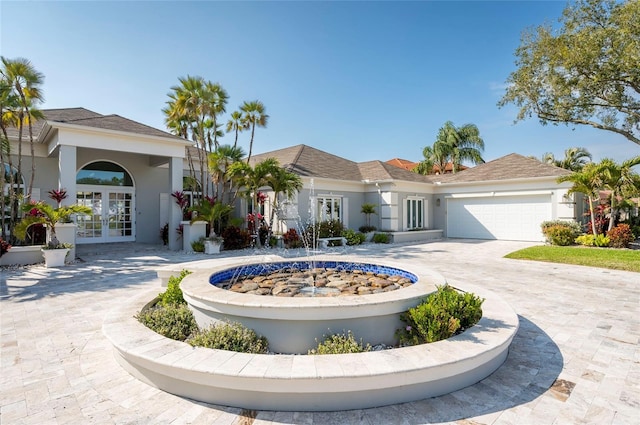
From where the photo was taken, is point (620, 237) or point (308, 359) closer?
point (308, 359)

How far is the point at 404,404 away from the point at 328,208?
14442mm

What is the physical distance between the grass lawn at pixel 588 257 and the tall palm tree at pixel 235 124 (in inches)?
526

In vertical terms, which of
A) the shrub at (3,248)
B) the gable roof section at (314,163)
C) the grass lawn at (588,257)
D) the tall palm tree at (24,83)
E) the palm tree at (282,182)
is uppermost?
the tall palm tree at (24,83)

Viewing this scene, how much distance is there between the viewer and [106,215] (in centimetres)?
1552

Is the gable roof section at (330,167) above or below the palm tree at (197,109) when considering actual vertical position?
below

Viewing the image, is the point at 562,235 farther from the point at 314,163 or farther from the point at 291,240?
the point at 314,163

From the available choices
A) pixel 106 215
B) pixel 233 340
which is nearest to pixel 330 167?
pixel 106 215

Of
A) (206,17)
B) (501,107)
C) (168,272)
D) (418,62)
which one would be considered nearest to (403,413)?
(168,272)

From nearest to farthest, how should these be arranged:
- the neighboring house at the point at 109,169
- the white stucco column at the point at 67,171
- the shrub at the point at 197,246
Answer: the white stucco column at the point at 67,171 < the neighboring house at the point at 109,169 < the shrub at the point at 197,246

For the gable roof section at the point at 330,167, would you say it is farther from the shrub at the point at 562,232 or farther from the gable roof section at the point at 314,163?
the shrub at the point at 562,232

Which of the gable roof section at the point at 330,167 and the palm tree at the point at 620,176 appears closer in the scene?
the palm tree at the point at 620,176

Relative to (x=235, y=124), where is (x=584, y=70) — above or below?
above

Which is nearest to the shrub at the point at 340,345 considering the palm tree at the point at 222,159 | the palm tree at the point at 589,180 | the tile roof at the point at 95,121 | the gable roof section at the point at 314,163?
the palm tree at the point at 222,159

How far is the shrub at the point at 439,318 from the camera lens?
360 cm
